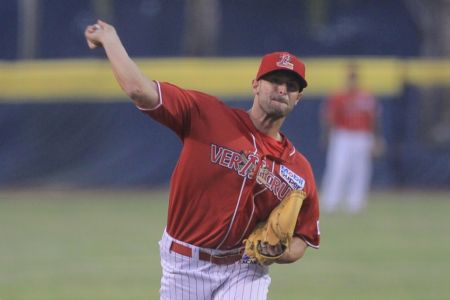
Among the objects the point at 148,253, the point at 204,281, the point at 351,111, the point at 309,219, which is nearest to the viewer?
the point at 204,281

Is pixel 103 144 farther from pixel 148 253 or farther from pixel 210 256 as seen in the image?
pixel 210 256

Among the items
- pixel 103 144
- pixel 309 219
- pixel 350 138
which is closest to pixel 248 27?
pixel 103 144

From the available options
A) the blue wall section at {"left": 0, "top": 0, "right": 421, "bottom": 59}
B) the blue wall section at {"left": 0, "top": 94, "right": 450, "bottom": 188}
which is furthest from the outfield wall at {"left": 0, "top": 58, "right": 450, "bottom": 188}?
the blue wall section at {"left": 0, "top": 0, "right": 421, "bottom": 59}

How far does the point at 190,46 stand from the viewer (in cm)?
2612

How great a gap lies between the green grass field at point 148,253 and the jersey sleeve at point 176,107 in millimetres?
4109

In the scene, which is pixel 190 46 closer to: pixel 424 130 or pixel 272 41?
pixel 272 41

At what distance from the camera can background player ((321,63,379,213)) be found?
1658 cm

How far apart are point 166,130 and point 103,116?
46.0 inches

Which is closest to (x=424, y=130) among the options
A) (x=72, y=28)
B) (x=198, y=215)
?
(x=72, y=28)

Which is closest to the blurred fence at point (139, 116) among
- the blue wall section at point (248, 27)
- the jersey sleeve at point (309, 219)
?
the blue wall section at point (248, 27)

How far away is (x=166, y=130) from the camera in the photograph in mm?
20234

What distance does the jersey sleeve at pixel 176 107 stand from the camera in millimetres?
5656

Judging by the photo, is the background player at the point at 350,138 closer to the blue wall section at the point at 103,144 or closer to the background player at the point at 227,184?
the blue wall section at the point at 103,144

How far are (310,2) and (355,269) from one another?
53.8 ft
